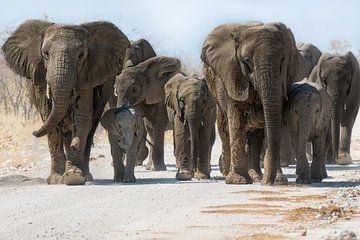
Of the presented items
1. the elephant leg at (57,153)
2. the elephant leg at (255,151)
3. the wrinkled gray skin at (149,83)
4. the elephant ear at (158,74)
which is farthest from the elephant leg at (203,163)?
the elephant ear at (158,74)

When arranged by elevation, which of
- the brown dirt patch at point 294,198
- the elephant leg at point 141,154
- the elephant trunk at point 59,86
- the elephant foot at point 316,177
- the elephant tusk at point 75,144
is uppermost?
the elephant trunk at point 59,86

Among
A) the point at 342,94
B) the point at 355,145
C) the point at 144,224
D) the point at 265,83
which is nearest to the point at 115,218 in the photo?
the point at 144,224

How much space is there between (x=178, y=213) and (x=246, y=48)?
4.44 meters

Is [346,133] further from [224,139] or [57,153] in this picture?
[57,153]

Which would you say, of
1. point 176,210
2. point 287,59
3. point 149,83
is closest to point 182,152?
point 287,59

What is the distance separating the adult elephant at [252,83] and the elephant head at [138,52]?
7.64m

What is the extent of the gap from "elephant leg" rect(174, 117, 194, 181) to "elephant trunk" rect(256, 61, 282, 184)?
2.81 meters

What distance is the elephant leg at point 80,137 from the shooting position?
1592cm

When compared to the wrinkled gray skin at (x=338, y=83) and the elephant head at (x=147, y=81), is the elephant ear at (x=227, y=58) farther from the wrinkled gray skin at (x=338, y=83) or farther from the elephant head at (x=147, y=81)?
the wrinkled gray skin at (x=338, y=83)

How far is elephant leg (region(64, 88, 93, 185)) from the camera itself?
15.9 meters

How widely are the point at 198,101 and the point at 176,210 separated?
656 cm

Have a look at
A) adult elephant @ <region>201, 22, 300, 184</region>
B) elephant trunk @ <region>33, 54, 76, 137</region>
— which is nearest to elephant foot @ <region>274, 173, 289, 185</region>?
adult elephant @ <region>201, 22, 300, 184</region>

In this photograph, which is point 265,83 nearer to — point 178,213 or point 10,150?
point 178,213

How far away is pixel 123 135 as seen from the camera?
16.8m
